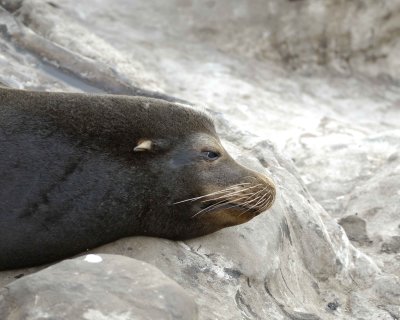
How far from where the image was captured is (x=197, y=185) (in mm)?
4102

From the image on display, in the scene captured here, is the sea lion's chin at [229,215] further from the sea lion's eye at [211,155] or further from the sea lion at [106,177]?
the sea lion's eye at [211,155]

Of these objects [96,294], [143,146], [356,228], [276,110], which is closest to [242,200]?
[143,146]

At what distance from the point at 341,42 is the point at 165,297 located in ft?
24.6

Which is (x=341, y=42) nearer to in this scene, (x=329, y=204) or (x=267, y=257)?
(x=329, y=204)

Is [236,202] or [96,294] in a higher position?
[96,294]

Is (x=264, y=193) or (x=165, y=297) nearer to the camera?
(x=165, y=297)

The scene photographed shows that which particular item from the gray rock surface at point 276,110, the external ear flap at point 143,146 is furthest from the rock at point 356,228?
the external ear flap at point 143,146

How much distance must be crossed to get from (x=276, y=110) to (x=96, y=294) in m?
5.91

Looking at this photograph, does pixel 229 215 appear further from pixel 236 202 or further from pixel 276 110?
pixel 276 110

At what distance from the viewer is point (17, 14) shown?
707cm

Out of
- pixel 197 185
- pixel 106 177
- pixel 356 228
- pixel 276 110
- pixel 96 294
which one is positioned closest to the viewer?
pixel 96 294

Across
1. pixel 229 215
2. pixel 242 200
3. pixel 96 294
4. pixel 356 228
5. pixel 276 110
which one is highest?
pixel 96 294

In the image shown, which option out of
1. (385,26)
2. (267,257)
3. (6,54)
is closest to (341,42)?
(385,26)

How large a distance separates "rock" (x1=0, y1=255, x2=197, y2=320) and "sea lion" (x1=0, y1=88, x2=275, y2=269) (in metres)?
0.58
